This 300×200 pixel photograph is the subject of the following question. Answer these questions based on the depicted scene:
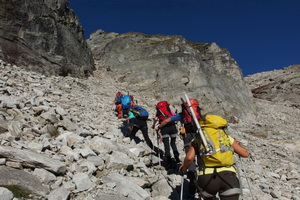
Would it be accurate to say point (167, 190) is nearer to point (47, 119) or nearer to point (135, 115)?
point (135, 115)

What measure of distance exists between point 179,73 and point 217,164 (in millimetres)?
24046

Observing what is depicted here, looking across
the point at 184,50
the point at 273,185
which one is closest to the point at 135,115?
the point at 273,185

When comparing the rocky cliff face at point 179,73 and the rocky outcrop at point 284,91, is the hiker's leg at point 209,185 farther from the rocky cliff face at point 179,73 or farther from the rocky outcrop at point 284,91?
the rocky outcrop at point 284,91

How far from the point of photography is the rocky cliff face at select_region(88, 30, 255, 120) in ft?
86.0

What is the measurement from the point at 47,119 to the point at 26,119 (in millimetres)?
689

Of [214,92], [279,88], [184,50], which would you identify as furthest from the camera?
[279,88]

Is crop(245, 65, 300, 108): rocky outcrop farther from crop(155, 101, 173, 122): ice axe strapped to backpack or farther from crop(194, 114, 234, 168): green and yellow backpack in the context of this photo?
crop(194, 114, 234, 168): green and yellow backpack

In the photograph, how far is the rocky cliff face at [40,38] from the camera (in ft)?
55.7

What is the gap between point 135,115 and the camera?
29.4ft

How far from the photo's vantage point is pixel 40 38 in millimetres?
19125

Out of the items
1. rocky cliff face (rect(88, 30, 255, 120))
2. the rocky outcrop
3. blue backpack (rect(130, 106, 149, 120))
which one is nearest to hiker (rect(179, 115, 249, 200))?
blue backpack (rect(130, 106, 149, 120))

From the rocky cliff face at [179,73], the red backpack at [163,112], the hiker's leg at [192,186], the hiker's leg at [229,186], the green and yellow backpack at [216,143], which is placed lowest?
the hiker's leg at [192,186]

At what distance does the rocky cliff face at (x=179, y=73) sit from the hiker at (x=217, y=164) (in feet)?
68.7

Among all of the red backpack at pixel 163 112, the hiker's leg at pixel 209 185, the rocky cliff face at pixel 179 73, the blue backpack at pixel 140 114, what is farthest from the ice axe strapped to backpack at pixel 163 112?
the rocky cliff face at pixel 179 73
